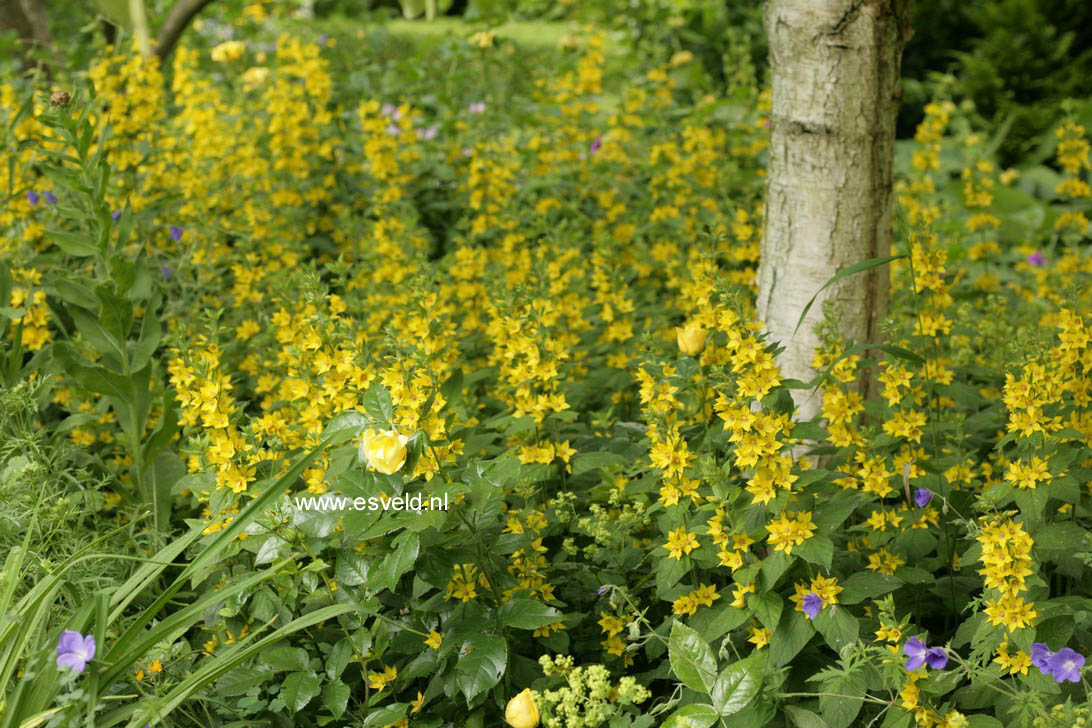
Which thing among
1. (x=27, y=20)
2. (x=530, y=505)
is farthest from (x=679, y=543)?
(x=27, y=20)

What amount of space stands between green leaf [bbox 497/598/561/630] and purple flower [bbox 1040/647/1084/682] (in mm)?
777

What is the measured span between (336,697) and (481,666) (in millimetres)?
251

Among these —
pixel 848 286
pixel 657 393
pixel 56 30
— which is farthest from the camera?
pixel 56 30

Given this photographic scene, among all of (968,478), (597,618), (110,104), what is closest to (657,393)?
(597,618)

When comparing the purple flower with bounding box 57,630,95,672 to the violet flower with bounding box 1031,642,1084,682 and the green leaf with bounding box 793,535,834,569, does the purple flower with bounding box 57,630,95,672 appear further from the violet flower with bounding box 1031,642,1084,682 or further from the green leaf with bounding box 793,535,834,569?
the violet flower with bounding box 1031,642,1084,682

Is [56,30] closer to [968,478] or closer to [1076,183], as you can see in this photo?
[1076,183]

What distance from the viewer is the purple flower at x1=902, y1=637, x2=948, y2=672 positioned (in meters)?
1.61

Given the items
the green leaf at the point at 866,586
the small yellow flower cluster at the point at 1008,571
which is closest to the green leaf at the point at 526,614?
the green leaf at the point at 866,586

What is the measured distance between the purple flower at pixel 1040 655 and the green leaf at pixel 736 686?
418mm

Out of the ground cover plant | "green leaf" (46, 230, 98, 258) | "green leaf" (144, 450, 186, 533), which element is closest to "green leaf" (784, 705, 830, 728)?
the ground cover plant

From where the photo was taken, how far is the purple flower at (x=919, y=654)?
Result: 1612 mm

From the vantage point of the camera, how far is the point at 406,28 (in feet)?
32.4

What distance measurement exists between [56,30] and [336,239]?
6.62 m

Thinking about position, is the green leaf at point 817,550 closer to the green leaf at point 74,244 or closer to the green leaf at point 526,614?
the green leaf at point 526,614
